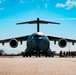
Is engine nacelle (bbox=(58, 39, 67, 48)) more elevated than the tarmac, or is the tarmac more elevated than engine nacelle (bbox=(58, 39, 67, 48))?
engine nacelle (bbox=(58, 39, 67, 48))

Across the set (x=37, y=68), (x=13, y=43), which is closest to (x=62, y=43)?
(x=13, y=43)

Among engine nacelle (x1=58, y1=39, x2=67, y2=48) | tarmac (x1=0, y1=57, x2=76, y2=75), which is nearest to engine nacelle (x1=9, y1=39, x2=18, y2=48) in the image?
engine nacelle (x1=58, y1=39, x2=67, y2=48)

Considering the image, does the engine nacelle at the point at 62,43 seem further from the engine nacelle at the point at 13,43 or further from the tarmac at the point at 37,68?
the tarmac at the point at 37,68

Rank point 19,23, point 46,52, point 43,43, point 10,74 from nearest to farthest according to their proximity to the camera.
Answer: point 10,74, point 43,43, point 46,52, point 19,23

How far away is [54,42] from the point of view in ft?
131

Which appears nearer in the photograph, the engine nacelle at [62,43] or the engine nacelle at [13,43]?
the engine nacelle at [62,43]

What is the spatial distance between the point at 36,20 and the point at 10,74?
3234 cm

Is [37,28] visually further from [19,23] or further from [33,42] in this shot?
[33,42]

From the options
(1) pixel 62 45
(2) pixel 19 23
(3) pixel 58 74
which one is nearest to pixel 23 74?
(3) pixel 58 74

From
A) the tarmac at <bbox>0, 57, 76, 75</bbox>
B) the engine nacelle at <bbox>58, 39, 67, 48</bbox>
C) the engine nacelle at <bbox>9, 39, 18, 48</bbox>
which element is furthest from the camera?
the engine nacelle at <bbox>9, 39, 18, 48</bbox>

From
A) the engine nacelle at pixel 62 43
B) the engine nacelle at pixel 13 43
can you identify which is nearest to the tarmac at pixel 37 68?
the engine nacelle at pixel 62 43

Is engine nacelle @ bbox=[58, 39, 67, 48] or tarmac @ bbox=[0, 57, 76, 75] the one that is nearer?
tarmac @ bbox=[0, 57, 76, 75]

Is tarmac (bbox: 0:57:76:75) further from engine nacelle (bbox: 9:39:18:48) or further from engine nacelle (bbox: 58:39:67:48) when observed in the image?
engine nacelle (bbox: 9:39:18:48)

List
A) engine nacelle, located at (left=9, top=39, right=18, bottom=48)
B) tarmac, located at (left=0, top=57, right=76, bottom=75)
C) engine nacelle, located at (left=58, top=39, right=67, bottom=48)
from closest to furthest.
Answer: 1. tarmac, located at (left=0, top=57, right=76, bottom=75)
2. engine nacelle, located at (left=58, top=39, right=67, bottom=48)
3. engine nacelle, located at (left=9, top=39, right=18, bottom=48)
